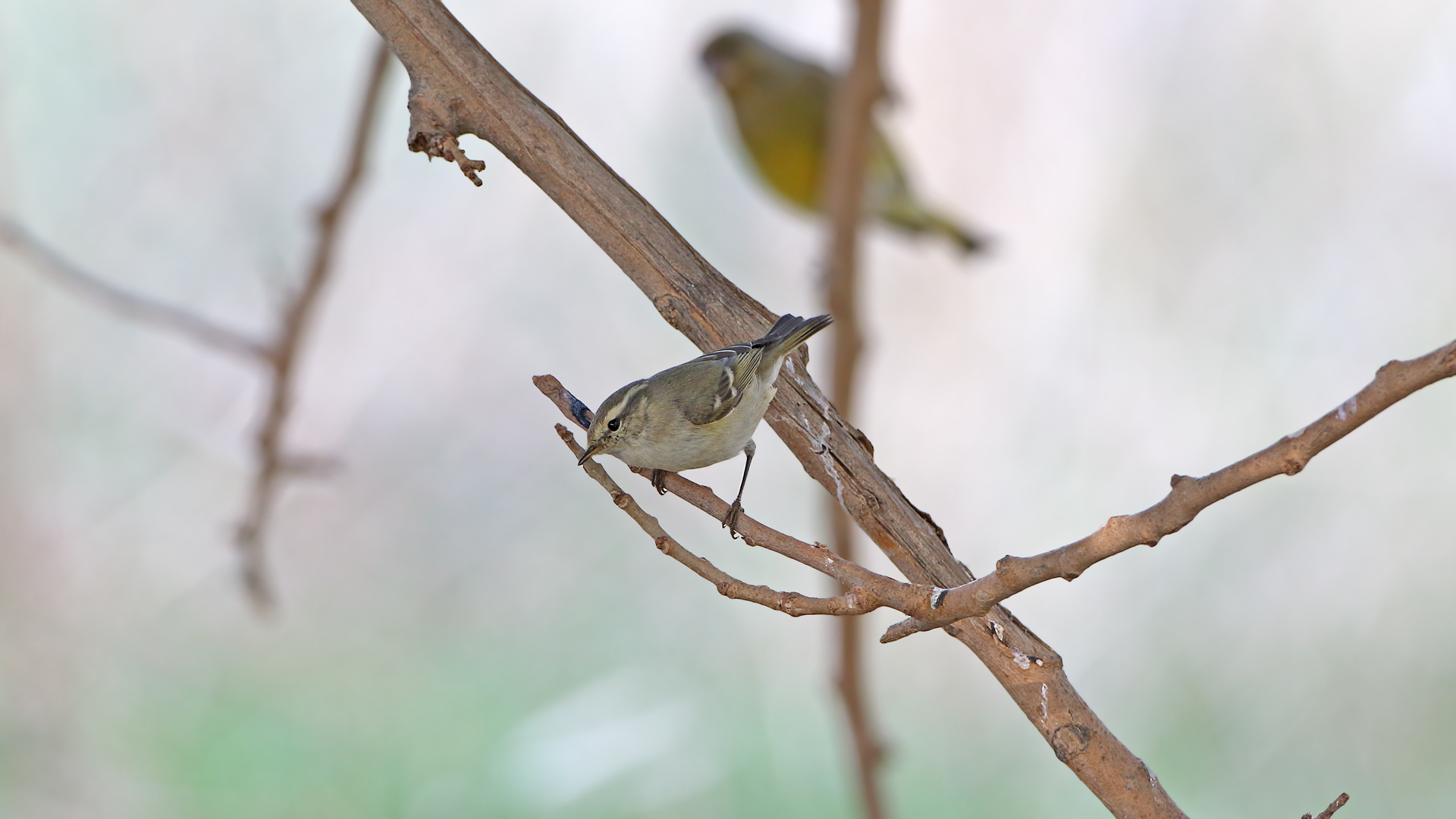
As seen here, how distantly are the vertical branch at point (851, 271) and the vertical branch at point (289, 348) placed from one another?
62 cm

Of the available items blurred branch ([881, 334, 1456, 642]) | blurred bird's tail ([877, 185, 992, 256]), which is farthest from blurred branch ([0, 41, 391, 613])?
blurred branch ([881, 334, 1456, 642])

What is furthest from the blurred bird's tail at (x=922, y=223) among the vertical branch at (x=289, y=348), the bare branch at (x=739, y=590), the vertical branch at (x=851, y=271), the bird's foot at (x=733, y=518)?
the bare branch at (x=739, y=590)

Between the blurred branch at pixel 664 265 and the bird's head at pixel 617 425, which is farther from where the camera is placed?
the bird's head at pixel 617 425

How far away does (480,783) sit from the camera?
7.43ft

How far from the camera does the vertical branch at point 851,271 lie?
1545mm

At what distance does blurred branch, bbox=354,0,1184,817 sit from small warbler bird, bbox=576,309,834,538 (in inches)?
3.8

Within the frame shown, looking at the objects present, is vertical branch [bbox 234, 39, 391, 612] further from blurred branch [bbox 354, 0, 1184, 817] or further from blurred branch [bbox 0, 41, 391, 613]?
blurred branch [bbox 354, 0, 1184, 817]

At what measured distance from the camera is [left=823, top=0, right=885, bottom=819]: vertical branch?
1545 mm

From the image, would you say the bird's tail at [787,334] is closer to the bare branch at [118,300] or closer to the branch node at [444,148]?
the branch node at [444,148]

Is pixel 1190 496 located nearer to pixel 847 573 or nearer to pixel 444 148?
pixel 847 573

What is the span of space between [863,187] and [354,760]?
162 centimetres

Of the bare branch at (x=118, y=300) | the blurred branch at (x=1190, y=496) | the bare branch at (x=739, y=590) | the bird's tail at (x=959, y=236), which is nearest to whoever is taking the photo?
the blurred branch at (x=1190, y=496)

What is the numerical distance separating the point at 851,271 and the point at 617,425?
878 millimetres

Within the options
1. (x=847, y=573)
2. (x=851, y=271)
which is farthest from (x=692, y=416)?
(x=851, y=271)
